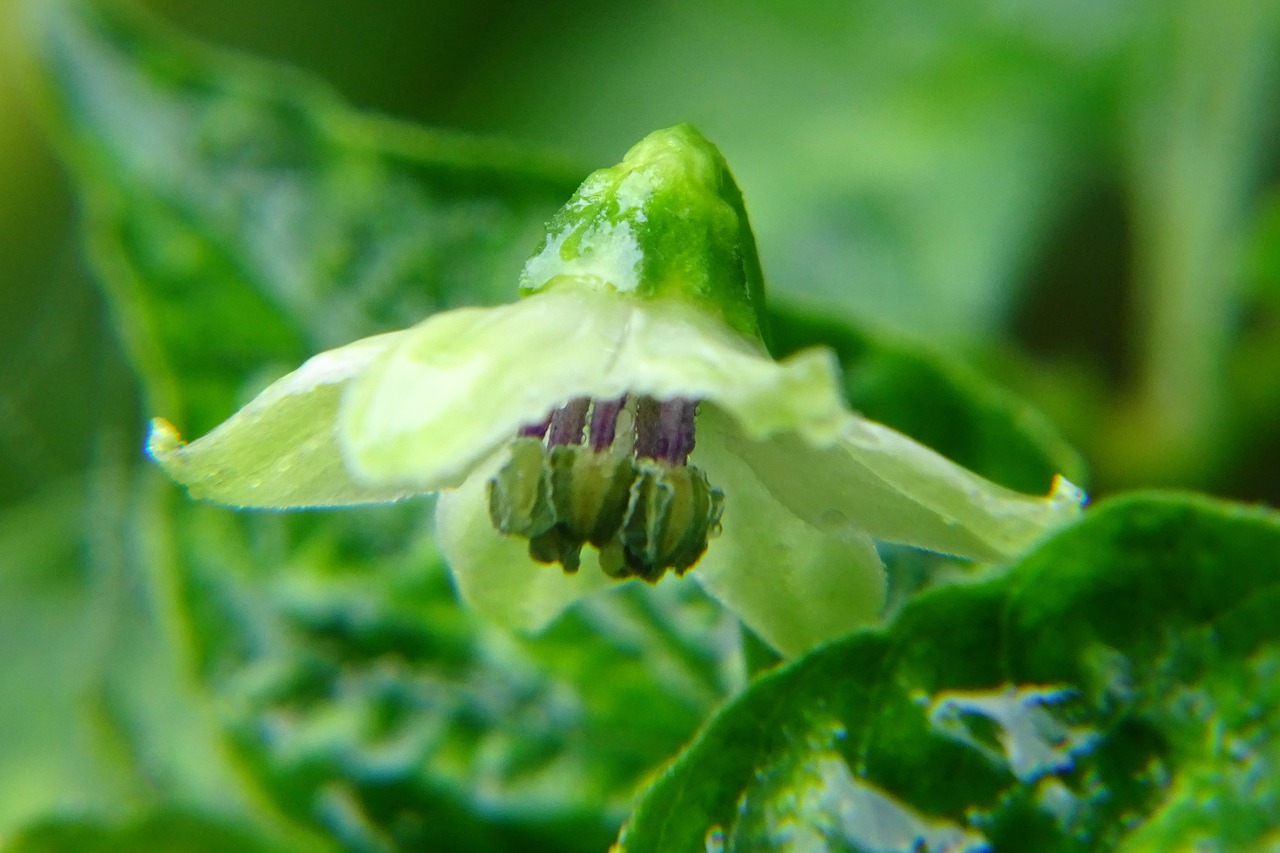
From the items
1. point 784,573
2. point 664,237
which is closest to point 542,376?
point 664,237

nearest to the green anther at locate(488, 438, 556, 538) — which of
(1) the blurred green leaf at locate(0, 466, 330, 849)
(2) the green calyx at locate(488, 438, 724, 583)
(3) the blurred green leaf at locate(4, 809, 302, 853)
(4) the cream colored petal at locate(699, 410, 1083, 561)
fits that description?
(2) the green calyx at locate(488, 438, 724, 583)

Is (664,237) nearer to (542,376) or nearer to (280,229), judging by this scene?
(542,376)

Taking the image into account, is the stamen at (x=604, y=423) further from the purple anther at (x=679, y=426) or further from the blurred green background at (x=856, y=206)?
the blurred green background at (x=856, y=206)

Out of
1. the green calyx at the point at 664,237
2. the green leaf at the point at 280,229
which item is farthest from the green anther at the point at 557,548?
the green leaf at the point at 280,229

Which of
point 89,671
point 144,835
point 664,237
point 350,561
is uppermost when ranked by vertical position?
point 664,237

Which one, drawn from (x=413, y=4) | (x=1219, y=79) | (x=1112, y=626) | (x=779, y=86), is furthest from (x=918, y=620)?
(x=413, y=4)

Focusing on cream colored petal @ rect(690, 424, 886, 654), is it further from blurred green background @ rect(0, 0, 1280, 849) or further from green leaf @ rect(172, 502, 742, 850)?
blurred green background @ rect(0, 0, 1280, 849)
